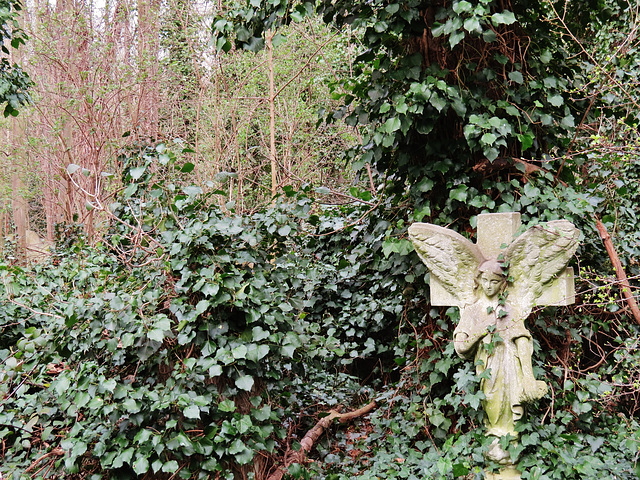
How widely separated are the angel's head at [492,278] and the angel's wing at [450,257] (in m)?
0.06

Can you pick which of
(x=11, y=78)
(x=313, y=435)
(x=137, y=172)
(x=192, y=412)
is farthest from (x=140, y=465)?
(x=11, y=78)

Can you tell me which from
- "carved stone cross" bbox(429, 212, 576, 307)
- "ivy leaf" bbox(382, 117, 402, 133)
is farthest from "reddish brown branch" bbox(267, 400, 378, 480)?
"ivy leaf" bbox(382, 117, 402, 133)

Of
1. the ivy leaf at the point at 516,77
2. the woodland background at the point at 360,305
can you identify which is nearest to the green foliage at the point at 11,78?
the woodland background at the point at 360,305

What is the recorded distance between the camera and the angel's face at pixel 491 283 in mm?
3051

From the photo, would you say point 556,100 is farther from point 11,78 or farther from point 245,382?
point 11,78

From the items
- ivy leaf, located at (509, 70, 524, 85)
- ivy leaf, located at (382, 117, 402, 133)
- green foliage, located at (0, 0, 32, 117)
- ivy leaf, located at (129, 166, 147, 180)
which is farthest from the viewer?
green foliage, located at (0, 0, 32, 117)

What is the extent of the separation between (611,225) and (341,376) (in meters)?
2.83

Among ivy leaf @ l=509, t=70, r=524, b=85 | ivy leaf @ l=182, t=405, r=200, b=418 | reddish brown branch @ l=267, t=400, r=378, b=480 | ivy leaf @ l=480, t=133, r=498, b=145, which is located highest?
ivy leaf @ l=509, t=70, r=524, b=85

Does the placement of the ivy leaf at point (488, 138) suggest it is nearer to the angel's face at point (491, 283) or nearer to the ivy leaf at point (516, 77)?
the ivy leaf at point (516, 77)

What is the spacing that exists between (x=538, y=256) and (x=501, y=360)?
629 mm

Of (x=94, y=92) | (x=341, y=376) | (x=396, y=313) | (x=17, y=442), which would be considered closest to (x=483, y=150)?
(x=396, y=313)

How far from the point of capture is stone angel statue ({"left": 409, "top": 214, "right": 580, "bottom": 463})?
291 cm

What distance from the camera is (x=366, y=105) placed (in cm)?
405

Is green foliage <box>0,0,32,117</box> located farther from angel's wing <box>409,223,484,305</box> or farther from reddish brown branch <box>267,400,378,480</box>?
angel's wing <box>409,223,484,305</box>
